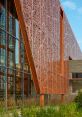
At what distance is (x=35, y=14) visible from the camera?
2295cm

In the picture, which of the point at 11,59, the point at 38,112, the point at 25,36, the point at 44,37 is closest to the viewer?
the point at 38,112

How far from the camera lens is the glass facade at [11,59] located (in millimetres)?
19422

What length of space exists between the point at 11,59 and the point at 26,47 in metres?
1.04

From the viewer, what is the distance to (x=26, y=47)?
838 inches

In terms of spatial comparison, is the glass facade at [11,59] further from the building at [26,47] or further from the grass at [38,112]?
the grass at [38,112]

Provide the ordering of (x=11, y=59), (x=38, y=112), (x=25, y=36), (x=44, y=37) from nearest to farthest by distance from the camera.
Result: 1. (x=38, y=112)
2. (x=25, y=36)
3. (x=11, y=59)
4. (x=44, y=37)

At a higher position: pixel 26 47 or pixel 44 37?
Result: pixel 44 37

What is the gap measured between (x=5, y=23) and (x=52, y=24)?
9.28 metres

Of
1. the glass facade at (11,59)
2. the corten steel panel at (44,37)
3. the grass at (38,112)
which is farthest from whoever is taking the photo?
the corten steel panel at (44,37)

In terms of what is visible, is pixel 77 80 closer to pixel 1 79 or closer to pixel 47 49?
pixel 47 49

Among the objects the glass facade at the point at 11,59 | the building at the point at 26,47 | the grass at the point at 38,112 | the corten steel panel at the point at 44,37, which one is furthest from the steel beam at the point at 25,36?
the grass at the point at 38,112

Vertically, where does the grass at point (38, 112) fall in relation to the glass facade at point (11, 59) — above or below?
below

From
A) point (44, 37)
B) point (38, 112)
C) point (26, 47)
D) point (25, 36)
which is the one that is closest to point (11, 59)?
point (26, 47)

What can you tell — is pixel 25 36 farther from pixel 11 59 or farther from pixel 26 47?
pixel 11 59
